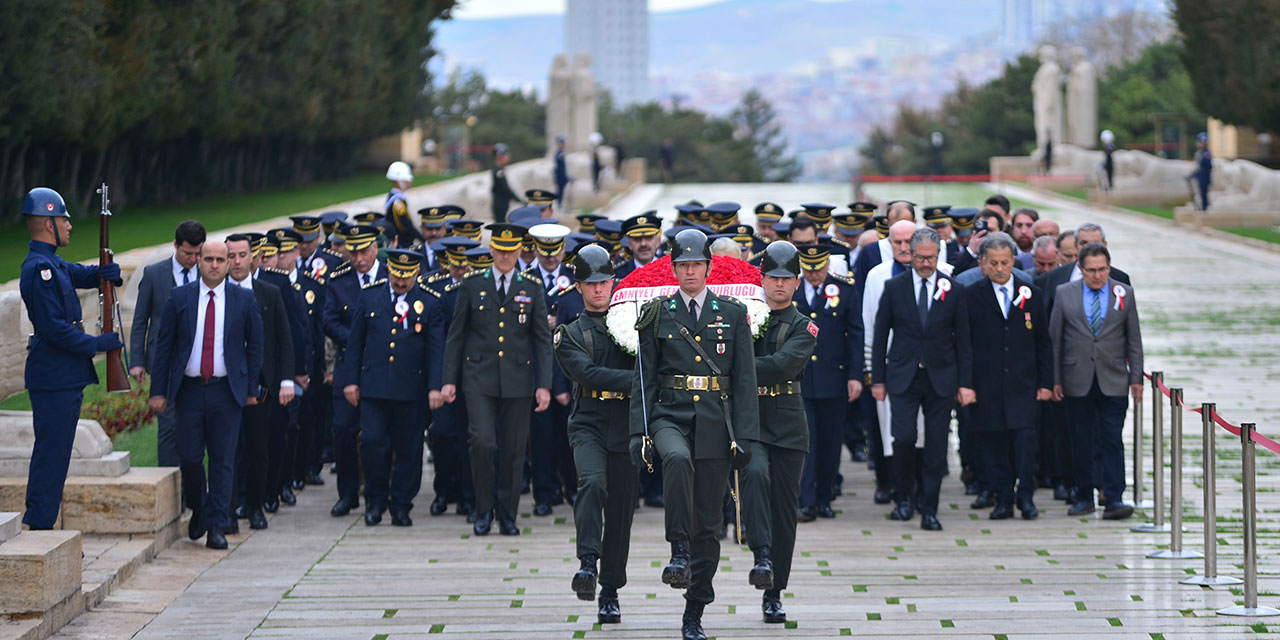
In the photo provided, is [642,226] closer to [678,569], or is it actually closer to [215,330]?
[215,330]

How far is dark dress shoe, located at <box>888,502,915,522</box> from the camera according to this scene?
11.3m

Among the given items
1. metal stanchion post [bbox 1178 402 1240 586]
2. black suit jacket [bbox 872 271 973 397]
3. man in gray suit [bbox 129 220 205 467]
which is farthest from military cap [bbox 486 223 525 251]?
metal stanchion post [bbox 1178 402 1240 586]

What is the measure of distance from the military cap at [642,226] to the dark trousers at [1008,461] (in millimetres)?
2727

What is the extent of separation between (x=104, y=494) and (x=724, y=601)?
364 cm

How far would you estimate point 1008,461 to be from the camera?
11.5 meters

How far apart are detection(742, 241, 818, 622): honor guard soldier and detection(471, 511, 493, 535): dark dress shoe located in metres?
2.94

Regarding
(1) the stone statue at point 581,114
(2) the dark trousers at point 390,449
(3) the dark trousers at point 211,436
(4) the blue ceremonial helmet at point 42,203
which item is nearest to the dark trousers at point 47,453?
(4) the blue ceremonial helmet at point 42,203

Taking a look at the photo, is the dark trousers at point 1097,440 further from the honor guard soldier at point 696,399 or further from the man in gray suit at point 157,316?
the man in gray suit at point 157,316

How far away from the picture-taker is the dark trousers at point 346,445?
11.6 m

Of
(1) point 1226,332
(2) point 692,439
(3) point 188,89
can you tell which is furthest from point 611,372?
(3) point 188,89

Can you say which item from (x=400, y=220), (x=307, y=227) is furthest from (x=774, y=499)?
(x=400, y=220)

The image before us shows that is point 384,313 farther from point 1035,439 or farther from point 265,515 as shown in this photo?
point 1035,439

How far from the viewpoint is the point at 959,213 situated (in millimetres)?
13867

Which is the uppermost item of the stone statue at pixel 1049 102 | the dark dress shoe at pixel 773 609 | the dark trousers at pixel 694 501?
the stone statue at pixel 1049 102
